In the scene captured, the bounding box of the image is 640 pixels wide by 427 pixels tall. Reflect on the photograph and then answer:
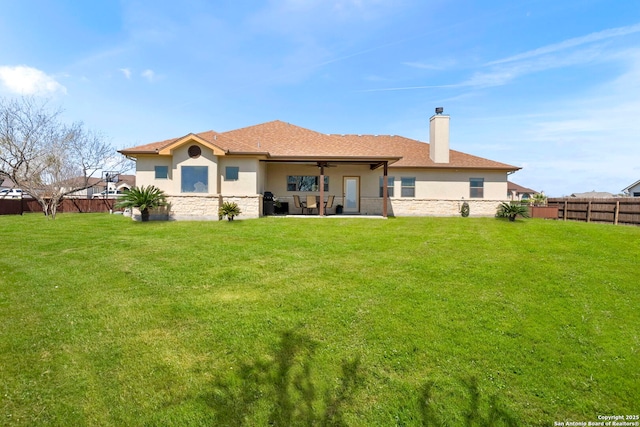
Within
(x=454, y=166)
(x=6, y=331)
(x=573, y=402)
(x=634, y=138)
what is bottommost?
(x=573, y=402)

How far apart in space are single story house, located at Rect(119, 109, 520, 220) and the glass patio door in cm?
6

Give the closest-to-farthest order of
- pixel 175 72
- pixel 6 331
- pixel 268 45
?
1. pixel 6 331
2. pixel 268 45
3. pixel 175 72

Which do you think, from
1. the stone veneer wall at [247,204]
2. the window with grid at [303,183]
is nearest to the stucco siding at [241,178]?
the stone veneer wall at [247,204]

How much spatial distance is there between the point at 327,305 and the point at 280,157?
11513 millimetres

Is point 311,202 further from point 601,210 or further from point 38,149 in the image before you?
point 38,149

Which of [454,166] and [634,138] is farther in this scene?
[454,166]

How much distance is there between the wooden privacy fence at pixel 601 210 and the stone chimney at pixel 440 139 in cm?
762

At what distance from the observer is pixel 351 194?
1831 cm

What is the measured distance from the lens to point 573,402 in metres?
3.04

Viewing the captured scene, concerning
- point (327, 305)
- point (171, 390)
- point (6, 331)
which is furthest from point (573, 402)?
point (6, 331)

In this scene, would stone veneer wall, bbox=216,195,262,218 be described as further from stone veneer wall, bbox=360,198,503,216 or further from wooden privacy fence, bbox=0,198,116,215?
wooden privacy fence, bbox=0,198,116,215

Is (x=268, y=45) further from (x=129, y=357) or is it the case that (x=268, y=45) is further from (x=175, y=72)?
(x=129, y=357)

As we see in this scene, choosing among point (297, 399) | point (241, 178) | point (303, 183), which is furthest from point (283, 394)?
point (303, 183)

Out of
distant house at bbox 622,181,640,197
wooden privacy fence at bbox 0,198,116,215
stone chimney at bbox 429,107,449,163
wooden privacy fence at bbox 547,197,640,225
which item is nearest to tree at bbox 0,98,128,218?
wooden privacy fence at bbox 0,198,116,215
